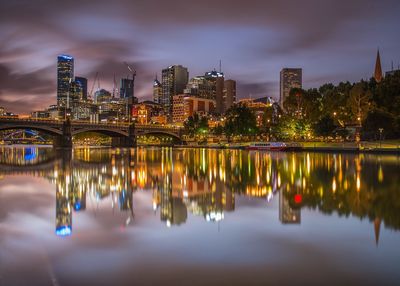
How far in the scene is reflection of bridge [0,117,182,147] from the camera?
107m

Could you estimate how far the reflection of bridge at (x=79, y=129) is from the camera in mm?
106594

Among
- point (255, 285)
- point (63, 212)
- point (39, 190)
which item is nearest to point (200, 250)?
point (255, 285)

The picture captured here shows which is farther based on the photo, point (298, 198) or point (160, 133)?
point (160, 133)

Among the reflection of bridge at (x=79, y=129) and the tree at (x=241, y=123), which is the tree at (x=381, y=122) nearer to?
the tree at (x=241, y=123)

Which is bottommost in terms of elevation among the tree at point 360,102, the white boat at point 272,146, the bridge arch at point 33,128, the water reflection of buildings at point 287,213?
the water reflection of buildings at point 287,213

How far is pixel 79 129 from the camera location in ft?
417

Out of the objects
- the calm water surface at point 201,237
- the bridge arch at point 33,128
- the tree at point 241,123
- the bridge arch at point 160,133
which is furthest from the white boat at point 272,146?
the calm water surface at point 201,237

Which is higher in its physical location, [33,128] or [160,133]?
[33,128]

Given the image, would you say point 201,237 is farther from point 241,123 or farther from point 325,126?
point 241,123

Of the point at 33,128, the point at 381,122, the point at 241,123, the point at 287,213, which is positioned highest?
the point at 241,123

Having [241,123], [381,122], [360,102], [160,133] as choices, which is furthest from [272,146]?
[160,133]

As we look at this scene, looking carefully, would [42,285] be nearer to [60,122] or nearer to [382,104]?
[382,104]

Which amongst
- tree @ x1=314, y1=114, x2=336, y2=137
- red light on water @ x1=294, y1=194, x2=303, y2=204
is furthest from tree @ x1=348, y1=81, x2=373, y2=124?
red light on water @ x1=294, y1=194, x2=303, y2=204

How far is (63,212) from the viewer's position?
46.3 ft
